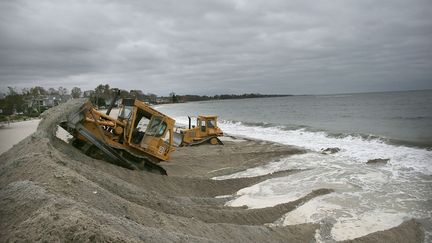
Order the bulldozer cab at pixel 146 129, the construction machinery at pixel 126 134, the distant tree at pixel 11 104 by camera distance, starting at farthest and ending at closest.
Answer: the distant tree at pixel 11 104, the bulldozer cab at pixel 146 129, the construction machinery at pixel 126 134

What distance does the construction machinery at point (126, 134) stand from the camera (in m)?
10.7

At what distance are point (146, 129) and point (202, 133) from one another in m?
10.7

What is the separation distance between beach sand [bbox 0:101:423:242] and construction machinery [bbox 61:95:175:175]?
0.64 m

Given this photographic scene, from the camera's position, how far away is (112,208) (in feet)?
18.9

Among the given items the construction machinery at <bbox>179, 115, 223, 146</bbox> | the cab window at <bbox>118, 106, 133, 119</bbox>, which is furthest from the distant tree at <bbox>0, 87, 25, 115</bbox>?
the cab window at <bbox>118, 106, 133, 119</bbox>

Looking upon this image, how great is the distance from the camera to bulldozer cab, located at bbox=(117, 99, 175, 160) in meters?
11.5

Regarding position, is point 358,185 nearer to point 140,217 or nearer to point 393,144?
point 140,217

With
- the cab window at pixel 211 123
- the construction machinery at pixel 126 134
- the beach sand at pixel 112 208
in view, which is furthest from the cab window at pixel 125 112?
the cab window at pixel 211 123

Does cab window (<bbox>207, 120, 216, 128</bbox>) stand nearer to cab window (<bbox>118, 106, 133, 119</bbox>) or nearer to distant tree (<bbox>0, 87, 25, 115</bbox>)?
cab window (<bbox>118, 106, 133, 119</bbox>)

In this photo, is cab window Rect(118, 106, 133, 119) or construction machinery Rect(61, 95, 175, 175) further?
cab window Rect(118, 106, 133, 119)

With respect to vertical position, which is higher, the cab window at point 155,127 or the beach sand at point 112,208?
the cab window at point 155,127

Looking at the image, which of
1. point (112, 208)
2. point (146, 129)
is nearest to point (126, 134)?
point (146, 129)

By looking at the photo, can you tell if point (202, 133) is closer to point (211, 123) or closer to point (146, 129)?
point (211, 123)

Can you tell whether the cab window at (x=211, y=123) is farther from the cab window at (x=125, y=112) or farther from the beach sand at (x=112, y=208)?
the cab window at (x=125, y=112)
